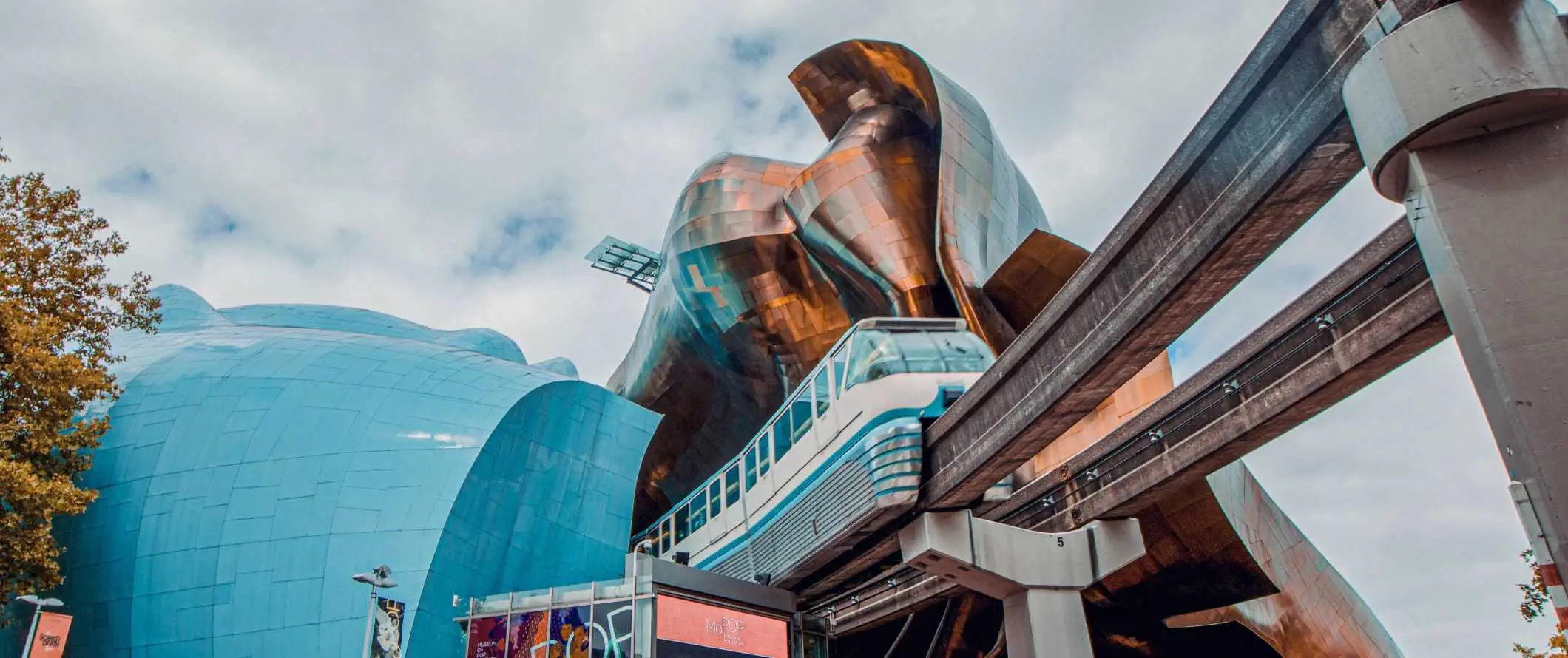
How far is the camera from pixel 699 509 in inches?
1069

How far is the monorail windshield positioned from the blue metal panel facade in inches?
268

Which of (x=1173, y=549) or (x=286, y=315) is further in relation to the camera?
(x=286, y=315)

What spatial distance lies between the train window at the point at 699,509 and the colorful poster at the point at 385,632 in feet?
30.7

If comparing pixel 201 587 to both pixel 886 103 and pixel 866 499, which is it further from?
pixel 886 103

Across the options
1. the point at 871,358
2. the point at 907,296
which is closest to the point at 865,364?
the point at 871,358

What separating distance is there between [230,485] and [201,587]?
8.07 ft

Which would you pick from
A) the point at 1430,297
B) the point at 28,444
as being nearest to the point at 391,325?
the point at 28,444

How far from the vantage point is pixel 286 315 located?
3859 centimetres

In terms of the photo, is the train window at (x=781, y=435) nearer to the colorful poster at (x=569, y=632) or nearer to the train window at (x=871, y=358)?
the train window at (x=871, y=358)

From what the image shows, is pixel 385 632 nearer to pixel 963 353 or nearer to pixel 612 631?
pixel 612 631

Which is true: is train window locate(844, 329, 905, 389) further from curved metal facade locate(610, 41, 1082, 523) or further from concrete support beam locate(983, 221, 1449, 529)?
curved metal facade locate(610, 41, 1082, 523)

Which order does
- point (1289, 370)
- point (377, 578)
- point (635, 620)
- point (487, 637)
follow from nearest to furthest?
point (1289, 370) < point (635, 620) < point (377, 578) < point (487, 637)

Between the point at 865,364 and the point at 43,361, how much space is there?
15.2 meters

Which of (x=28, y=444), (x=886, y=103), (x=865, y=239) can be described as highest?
(x=886, y=103)
